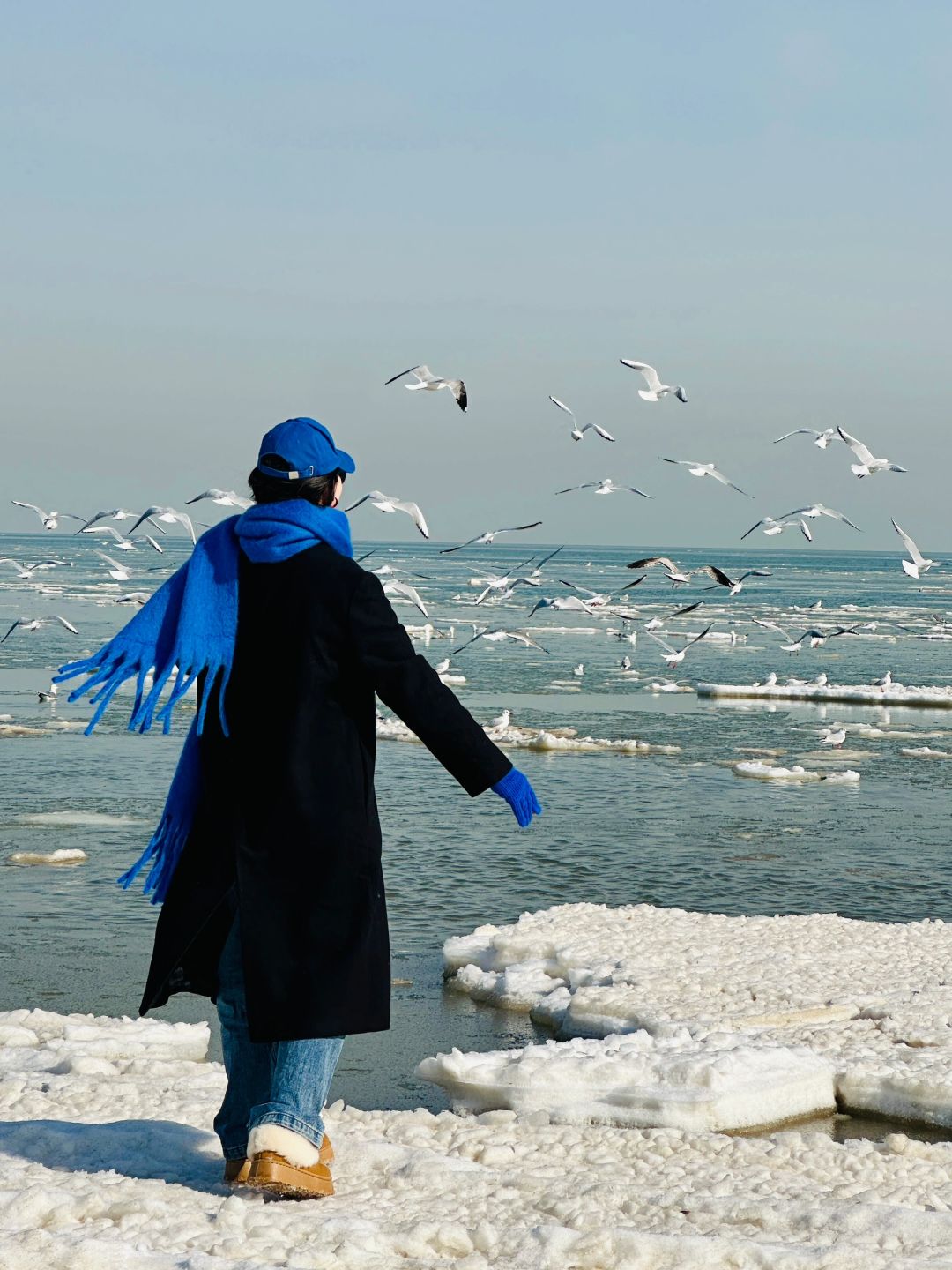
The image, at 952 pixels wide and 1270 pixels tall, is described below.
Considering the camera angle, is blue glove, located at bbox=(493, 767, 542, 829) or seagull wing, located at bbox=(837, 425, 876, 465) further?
seagull wing, located at bbox=(837, 425, 876, 465)

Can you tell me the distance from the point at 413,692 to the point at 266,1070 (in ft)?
3.11

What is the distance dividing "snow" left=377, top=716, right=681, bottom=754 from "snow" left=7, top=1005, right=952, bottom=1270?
13.6 meters

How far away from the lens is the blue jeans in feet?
10.9

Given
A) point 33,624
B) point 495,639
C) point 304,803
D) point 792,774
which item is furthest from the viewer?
point 495,639

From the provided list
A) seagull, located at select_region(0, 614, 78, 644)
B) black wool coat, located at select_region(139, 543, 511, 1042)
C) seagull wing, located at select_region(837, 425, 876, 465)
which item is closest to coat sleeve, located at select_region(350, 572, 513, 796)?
black wool coat, located at select_region(139, 543, 511, 1042)

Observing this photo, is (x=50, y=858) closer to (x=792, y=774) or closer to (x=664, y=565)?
(x=664, y=565)

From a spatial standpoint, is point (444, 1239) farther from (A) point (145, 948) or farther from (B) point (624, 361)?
(B) point (624, 361)

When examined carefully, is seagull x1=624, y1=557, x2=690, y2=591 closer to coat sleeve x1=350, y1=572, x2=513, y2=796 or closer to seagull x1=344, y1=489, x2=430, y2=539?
seagull x1=344, y1=489, x2=430, y2=539

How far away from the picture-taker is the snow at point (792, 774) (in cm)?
1691

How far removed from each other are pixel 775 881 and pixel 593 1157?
24.3 feet

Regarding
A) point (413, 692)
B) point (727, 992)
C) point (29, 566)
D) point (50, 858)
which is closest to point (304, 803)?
point (413, 692)

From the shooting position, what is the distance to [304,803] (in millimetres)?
3281

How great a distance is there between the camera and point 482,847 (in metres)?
12.5

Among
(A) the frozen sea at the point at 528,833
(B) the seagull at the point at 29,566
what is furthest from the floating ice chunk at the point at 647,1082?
(B) the seagull at the point at 29,566
